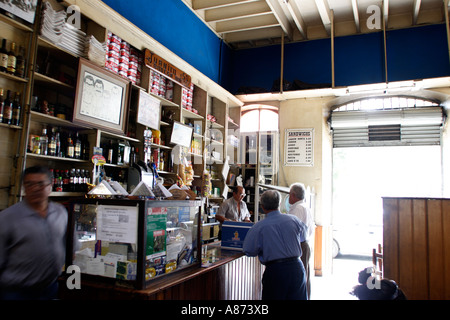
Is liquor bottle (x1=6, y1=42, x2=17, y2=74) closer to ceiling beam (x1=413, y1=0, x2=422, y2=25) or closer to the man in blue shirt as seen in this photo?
the man in blue shirt

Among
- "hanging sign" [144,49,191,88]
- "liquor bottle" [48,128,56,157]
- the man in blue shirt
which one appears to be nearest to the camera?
the man in blue shirt

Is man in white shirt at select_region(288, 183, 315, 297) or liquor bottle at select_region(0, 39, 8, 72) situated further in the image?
man in white shirt at select_region(288, 183, 315, 297)

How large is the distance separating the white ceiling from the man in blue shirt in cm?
426

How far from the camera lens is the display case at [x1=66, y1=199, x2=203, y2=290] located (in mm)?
2020

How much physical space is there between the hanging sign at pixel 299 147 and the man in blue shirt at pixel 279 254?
4.37 m

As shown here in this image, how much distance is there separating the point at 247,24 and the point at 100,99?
4.07 m

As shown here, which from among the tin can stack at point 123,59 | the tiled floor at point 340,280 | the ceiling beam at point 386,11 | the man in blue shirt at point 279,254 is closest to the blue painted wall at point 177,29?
the tin can stack at point 123,59

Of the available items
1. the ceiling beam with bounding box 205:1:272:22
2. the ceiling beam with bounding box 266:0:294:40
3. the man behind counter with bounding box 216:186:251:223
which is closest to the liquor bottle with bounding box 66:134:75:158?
the man behind counter with bounding box 216:186:251:223

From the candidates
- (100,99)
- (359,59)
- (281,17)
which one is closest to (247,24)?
(281,17)

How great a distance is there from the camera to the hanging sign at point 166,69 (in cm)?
445

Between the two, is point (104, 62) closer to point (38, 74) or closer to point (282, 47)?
point (38, 74)

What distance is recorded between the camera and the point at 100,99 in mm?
3709

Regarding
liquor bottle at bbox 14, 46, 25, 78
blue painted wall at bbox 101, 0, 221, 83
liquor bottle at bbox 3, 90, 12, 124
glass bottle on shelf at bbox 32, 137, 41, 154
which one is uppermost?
blue painted wall at bbox 101, 0, 221, 83

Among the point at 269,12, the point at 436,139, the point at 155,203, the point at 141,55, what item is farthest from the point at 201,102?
the point at 436,139
